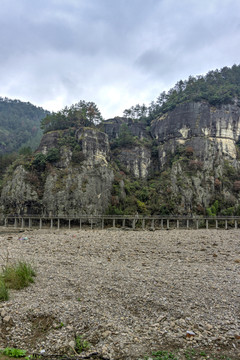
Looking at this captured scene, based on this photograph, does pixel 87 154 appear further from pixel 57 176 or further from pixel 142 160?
pixel 142 160

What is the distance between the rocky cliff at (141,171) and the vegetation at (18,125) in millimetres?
49655

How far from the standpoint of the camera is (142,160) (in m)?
71.4

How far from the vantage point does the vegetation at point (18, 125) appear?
357ft

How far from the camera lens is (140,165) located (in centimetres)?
7069

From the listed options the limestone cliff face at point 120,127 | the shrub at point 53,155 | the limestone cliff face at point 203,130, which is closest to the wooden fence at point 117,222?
the shrub at point 53,155

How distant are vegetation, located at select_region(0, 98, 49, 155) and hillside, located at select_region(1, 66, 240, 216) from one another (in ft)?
149

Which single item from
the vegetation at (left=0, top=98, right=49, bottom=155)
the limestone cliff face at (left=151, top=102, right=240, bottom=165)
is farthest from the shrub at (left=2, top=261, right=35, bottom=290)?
the vegetation at (left=0, top=98, right=49, bottom=155)

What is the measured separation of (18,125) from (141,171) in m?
103

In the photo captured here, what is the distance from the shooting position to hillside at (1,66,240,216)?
52.1 meters

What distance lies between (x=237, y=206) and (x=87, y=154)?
39338mm

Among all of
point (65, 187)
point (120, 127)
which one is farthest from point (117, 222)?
point (120, 127)

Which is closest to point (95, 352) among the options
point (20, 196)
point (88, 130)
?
point (20, 196)

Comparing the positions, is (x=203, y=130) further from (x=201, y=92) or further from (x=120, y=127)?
(x=120, y=127)

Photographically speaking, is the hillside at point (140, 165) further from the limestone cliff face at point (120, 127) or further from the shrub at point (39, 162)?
the limestone cliff face at point (120, 127)
